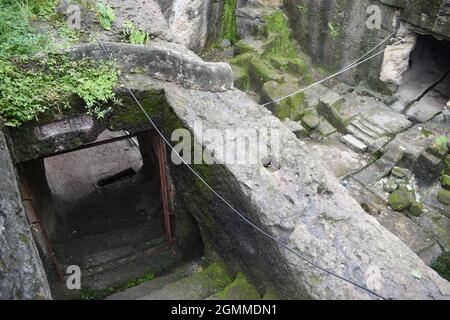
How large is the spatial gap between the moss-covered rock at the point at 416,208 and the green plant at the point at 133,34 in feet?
17.8

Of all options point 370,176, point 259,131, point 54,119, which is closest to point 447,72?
point 370,176

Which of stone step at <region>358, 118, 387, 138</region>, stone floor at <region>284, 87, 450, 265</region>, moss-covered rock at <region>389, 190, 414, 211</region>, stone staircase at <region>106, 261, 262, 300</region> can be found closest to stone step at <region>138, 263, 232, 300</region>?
stone staircase at <region>106, 261, 262, 300</region>

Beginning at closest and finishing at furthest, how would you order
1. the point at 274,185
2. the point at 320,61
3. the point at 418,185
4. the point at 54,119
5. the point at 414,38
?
1. the point at 274,185
2. the point at 54,119
3. the point at 418,185
4. the point at 414,38
5. the point at 320,61

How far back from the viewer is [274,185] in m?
4.04

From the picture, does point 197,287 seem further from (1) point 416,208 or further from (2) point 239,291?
(1) point 416,208

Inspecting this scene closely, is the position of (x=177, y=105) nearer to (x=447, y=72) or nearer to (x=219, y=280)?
(x=219, y=280)

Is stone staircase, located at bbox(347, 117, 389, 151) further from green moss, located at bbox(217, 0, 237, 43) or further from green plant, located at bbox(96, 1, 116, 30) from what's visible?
green plant, located at bbox(96, 1, 116, 30)

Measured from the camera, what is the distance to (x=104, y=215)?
7062 mm

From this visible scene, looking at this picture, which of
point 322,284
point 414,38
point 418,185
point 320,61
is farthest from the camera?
point 320,61

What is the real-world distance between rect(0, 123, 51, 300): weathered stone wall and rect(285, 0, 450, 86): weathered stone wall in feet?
26.5

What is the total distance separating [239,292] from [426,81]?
26.6 ft

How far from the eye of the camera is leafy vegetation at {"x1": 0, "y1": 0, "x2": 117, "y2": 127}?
4172mm

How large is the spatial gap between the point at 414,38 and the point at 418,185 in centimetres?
324

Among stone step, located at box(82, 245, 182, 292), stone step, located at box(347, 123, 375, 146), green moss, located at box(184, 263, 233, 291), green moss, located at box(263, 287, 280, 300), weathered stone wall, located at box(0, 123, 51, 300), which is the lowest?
stone step, located at box(347, 123, 375, 146)
